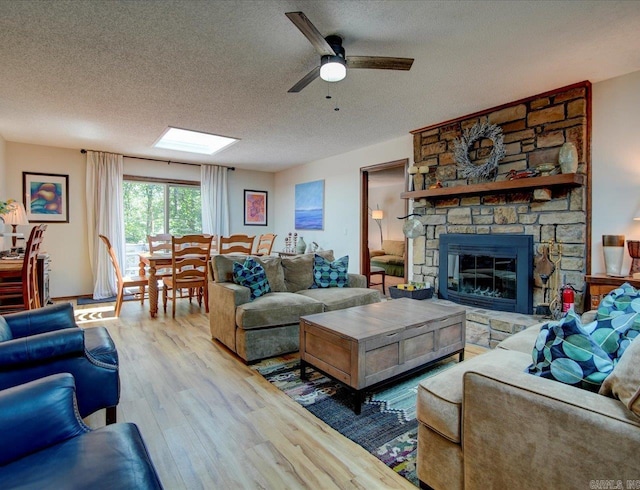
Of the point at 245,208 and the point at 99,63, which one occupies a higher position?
the point at 99,63

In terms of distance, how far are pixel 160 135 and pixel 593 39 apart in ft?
15.5

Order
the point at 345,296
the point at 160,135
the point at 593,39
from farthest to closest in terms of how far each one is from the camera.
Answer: the point at 160,135 < the point at 345,296 < the point at 593,39

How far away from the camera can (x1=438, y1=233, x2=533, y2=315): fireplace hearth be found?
3.42 meters

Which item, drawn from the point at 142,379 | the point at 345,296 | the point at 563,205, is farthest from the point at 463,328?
the point at 142,379

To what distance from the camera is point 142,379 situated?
2562 millimetres

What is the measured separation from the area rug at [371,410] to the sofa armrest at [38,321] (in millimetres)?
1401

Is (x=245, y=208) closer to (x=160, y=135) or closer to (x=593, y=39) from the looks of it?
(x=160, y=135)

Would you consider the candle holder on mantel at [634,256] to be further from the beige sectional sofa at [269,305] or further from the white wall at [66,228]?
the white wall at [66,228]

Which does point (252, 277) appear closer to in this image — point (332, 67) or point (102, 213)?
point (332, 67)

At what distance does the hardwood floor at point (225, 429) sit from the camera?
5.11 ft

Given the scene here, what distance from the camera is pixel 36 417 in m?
1.07

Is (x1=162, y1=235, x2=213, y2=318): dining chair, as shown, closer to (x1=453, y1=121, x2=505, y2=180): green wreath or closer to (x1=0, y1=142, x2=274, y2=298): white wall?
(x1=0, y1=142, x2=274, y2=298): white wall

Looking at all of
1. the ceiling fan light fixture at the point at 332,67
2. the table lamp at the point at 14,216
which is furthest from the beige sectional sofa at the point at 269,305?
the table lamp at the point at 14,216

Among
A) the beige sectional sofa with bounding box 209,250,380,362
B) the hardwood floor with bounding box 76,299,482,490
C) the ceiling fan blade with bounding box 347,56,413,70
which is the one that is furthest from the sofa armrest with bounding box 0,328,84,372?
the ceiling fan blade with bounding box 347,56,413,70
